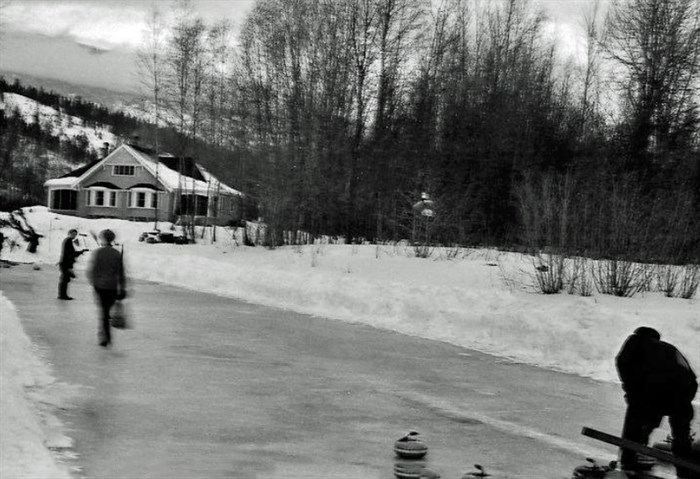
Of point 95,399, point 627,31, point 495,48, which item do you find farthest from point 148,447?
point 495,48

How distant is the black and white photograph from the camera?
23.0 ft

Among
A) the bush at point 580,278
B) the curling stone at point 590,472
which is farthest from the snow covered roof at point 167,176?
the curling stone at point 590,472

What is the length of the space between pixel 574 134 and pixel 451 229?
17.3m

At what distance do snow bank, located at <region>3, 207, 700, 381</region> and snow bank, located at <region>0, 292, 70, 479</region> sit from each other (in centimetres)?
779

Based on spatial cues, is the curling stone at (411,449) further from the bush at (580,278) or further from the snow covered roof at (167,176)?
the snow covered roof at (167,176)

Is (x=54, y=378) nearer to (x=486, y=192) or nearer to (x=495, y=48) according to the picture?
(x=486, y=192)

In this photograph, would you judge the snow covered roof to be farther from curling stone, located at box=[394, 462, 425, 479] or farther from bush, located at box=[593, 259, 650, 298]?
curling stone, located at box=[394, 462, 425, 479]

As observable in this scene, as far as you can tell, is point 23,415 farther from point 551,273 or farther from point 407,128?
point 407,128

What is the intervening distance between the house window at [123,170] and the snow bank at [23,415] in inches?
2405

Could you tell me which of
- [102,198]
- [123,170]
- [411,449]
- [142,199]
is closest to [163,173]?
[142,199]

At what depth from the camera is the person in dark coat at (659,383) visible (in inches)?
244

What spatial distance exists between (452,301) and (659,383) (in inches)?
468

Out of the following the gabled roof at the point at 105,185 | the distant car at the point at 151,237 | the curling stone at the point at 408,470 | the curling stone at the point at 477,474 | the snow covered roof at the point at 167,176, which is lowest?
the curling stone at the point at 408,470

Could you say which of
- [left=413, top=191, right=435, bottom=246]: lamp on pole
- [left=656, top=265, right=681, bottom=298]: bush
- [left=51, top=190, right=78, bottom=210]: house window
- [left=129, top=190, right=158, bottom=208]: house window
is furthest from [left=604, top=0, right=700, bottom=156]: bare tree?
[left=51, top=190, right=78, bottom=210]: house window
